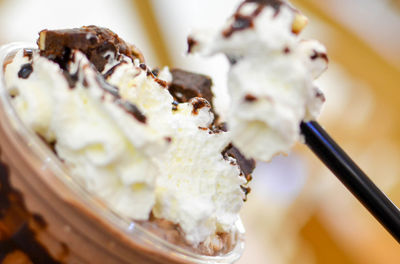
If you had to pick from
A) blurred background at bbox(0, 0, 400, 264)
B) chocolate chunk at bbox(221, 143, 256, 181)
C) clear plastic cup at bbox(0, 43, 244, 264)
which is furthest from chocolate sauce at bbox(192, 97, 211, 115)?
blurred background at bbox(0, 0, 400, 264)

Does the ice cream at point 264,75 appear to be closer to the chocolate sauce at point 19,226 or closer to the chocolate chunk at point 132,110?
the chocolate chunk at point 132,110

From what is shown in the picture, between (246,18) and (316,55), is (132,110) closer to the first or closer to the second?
(246,18)

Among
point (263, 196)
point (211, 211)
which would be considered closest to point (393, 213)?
point (211, 211)

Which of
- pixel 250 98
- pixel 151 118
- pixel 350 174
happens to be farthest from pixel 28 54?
pixel 350 174

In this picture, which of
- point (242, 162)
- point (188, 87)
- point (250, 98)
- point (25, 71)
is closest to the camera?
point (250, 98)

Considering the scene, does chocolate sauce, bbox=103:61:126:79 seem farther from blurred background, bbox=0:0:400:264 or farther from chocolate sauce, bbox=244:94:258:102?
blurred background, bbox=0:0:400:264
